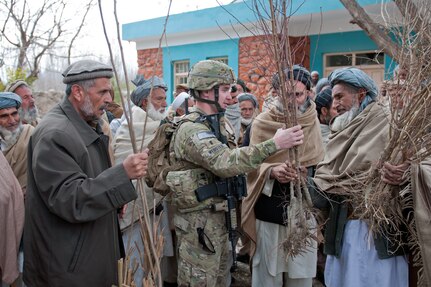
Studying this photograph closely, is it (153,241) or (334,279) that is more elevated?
(153,241)

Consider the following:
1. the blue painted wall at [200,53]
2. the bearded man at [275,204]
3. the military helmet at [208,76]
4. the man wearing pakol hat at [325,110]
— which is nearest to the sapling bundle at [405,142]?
the bearded man at [275,204]

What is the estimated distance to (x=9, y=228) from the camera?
2727mm

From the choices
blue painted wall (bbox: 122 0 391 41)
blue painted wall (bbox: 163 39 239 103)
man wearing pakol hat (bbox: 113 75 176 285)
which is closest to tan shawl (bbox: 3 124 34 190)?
man wearing pakol hat (bbox: 113 75 176 285)

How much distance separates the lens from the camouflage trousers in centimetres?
294

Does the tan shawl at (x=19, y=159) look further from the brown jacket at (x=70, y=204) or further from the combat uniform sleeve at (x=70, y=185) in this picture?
the combat uniform sleeve at (x=70, y=185)

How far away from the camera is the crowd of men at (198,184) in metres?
2.26

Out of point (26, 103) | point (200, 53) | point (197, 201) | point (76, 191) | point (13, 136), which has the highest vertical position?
point (200, 53)

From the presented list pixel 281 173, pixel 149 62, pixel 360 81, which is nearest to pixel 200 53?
pixel 149 62

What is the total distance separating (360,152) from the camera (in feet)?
9.42

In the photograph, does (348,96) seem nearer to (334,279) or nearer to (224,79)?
(224,79)

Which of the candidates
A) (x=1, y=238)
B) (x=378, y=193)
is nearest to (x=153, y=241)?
(x=1, y=238)

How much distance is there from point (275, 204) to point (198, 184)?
0.93 metres

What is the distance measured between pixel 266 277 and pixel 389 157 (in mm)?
1609

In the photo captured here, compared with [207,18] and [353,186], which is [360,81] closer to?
[353,186]
